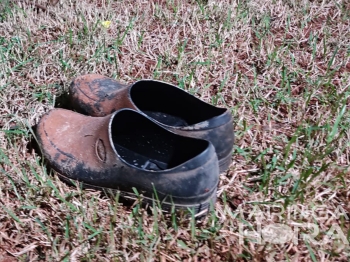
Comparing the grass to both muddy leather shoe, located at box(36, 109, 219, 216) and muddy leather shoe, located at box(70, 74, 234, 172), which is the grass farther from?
muddy leather shoe, located at box(70, 74, 234, 172)

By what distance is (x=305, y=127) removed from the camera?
6.53ft

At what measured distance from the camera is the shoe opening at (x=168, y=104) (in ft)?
6.07

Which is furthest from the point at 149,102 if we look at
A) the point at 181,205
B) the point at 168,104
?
the point at 181,205

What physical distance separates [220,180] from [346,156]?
510 mm

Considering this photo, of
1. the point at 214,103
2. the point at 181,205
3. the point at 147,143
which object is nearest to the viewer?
the point at 181,205

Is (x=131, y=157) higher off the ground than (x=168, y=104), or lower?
lower

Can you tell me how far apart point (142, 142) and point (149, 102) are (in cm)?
23

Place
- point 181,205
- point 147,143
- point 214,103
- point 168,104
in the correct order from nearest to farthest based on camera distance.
Answer: point 181,205 < point 147,143 < point 168,104 < point 214,103

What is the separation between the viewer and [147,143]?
1.78 metres

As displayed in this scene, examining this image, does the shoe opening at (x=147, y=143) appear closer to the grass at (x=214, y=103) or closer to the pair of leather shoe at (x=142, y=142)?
the pair of leather shoe at (x=142, y=142)

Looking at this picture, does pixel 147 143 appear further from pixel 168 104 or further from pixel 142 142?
pixel 168 104

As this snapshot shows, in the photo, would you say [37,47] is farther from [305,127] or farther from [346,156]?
[346,156]

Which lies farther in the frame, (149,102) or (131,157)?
(149,102)

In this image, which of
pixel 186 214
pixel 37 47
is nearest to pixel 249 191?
pixel 186 214
